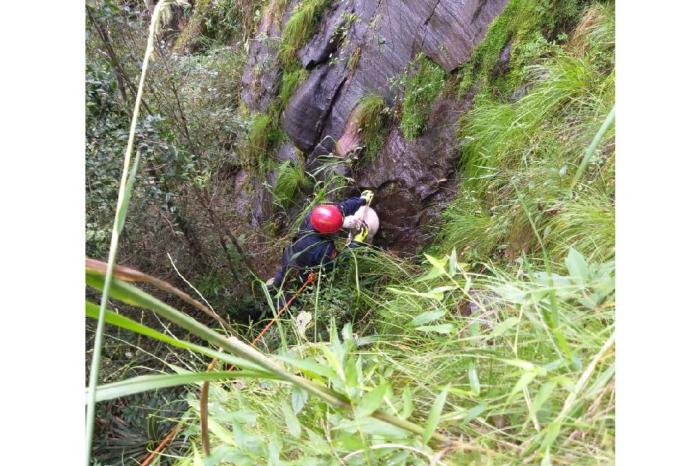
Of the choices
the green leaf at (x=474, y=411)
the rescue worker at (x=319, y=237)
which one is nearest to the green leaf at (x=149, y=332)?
the green leaf at (x=474, y=411)

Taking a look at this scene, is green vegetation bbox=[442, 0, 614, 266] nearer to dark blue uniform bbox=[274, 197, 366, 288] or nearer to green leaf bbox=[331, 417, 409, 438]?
dark blue uniform bbox=[274, 197, 366, 288]

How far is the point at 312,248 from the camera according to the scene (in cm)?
330

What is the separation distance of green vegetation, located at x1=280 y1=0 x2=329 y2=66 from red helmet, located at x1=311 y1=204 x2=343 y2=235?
2.17 m

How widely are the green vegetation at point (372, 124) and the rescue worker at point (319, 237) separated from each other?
392 mm

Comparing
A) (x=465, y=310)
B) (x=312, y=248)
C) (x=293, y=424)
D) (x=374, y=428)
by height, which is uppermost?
(x=374, y=428)

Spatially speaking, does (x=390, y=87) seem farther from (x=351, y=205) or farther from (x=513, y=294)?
(x=513, y=294)

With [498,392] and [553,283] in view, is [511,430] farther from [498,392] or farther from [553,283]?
[553,283]

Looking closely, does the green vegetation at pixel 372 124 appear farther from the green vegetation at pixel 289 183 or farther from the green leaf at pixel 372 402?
the green leaf at pixel 372 402

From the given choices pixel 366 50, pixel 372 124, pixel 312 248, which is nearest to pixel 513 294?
pixel 312 248

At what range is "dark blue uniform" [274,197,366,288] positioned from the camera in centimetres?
326

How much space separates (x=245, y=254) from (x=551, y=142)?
7.61 feet

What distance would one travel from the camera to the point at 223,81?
541 cm

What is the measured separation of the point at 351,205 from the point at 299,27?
7.23ft
